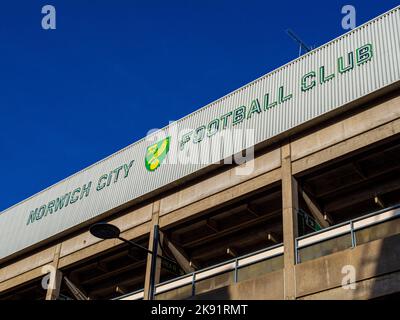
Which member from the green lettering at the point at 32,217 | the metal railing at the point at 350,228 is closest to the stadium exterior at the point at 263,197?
the metal railing at the point at 350,228

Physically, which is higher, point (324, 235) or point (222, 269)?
point (324, 235)

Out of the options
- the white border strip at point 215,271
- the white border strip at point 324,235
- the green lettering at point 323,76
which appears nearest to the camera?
the white border strip at point 324,235

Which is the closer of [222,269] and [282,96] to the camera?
[222,269]

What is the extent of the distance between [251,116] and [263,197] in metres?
3.01

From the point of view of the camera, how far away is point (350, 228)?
1839 centimetres

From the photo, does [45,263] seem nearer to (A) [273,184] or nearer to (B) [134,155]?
(B) [134,155]

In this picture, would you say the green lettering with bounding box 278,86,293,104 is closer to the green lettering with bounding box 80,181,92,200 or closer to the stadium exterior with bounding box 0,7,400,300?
the stadium exterior with bounding box 0,7,400,300

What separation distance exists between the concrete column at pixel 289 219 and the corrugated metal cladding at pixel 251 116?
1.33 meters

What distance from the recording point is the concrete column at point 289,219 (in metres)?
18.7

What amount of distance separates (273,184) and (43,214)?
13632mm

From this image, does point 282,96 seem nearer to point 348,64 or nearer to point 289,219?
point 348,64

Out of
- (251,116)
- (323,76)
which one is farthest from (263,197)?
(323,76)

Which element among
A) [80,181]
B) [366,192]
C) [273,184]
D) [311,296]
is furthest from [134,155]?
[311,296]

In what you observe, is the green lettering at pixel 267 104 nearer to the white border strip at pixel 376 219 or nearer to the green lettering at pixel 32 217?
the white border strip at pixel 376 219
